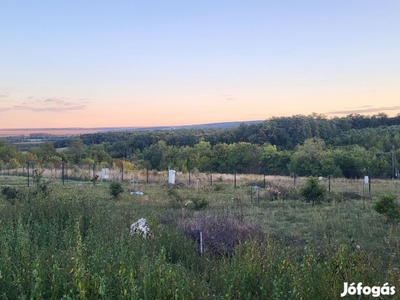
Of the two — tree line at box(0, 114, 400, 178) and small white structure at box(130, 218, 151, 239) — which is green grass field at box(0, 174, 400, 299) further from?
tree line at box(0, 114, 400, 178)

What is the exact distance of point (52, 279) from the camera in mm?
2795

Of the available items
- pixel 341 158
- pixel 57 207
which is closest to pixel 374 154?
pixel 341 158

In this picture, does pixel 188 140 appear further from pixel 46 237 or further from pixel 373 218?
pixel 46 237

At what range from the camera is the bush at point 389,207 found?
8.95 m

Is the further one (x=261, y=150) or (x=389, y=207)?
(x=261, y=150)

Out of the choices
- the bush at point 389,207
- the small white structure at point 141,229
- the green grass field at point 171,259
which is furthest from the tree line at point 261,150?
the small white structure at point 141,229
